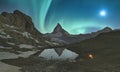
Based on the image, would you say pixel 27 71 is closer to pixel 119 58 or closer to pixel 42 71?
pixel 42 71

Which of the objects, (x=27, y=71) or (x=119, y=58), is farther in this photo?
(x=119, y=58)

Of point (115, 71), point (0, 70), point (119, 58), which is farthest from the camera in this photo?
point (119, 58)

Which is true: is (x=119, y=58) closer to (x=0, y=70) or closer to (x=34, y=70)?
(x=34, y=70)

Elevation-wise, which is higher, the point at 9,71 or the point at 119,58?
the point at 119,58

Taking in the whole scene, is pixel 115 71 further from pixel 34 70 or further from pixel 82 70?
pixel 34 70

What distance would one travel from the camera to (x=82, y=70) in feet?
184

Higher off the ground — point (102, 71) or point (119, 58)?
point (119, 58)

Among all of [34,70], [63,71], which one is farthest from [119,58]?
[34,70]

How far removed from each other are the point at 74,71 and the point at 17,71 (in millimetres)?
14200

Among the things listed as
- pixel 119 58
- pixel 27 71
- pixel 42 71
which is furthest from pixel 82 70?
→ pixel 119 58

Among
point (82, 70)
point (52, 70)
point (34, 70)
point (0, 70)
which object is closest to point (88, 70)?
point (82, 70)

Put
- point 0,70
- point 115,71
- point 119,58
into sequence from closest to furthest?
point 115,71 → point 0,70 → point 119,58

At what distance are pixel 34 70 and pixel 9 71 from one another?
6230 mm

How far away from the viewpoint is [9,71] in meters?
57.0
